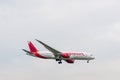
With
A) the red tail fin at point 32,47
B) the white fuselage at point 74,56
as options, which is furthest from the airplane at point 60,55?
the red tail fin at point 32,47

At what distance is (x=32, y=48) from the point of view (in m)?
177

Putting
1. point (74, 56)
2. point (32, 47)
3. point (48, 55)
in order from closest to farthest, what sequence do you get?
1. point (74, 56)
2. point (48, 55)
3. point (32, 47)

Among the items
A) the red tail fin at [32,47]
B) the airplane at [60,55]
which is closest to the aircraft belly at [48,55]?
the airplane at [60,55]

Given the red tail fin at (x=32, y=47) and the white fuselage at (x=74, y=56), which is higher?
the red tail fin at (x=32, y=47)

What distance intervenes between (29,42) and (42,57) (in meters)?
21.0

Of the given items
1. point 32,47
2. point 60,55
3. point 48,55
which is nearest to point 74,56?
point 60,55

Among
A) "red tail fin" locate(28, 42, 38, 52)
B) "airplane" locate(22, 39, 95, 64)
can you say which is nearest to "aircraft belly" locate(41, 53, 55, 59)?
"airplane" locate(22, 39, 95, 64)

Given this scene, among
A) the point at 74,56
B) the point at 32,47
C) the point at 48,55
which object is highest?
the point at 32,47

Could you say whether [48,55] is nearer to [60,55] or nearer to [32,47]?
[60,55]

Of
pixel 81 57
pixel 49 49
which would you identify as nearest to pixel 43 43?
pixel 49 49

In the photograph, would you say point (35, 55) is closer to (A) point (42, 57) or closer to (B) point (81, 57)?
(A) point (42, 57)

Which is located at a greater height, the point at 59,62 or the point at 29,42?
the point at 29,42

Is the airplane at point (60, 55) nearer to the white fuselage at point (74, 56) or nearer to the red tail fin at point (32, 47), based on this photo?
the white fuselage at point (74, 56)

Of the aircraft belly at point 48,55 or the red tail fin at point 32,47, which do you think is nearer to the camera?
the aircraft belly at point 48,55
